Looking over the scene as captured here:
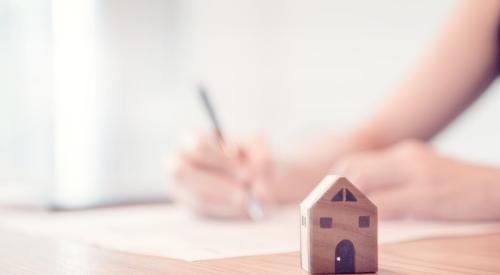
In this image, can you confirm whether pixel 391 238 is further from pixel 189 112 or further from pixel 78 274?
pixel 189 112

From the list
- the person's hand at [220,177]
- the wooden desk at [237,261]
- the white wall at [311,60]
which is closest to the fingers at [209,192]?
the person's hand at [220,177]

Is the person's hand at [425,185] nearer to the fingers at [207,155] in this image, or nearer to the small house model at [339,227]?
the fingers at [207,155]

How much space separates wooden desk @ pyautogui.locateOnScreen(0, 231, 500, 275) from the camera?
1.84 feet

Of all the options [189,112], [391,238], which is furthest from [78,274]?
[189,112]

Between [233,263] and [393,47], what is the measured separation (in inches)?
63.4

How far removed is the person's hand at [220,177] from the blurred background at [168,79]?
0.32m

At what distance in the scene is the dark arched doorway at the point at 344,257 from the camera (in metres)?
0.52

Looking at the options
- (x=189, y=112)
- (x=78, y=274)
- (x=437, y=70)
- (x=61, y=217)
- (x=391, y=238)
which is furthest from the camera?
(x=189, y=112)

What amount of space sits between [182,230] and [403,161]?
30cm

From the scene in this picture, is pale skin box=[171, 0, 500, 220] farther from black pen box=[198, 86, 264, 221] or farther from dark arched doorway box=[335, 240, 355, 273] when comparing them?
dark arched doorway box=[335, 240, 355, 273]

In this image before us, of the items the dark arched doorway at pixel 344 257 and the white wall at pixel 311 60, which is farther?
the white wall at pixel 311 60

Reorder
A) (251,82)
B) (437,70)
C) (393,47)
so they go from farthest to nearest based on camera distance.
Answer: (251,82), (393,47), (437,70)

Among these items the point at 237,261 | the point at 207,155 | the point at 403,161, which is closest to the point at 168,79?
the point at 207,155

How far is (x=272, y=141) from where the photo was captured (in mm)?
2369
